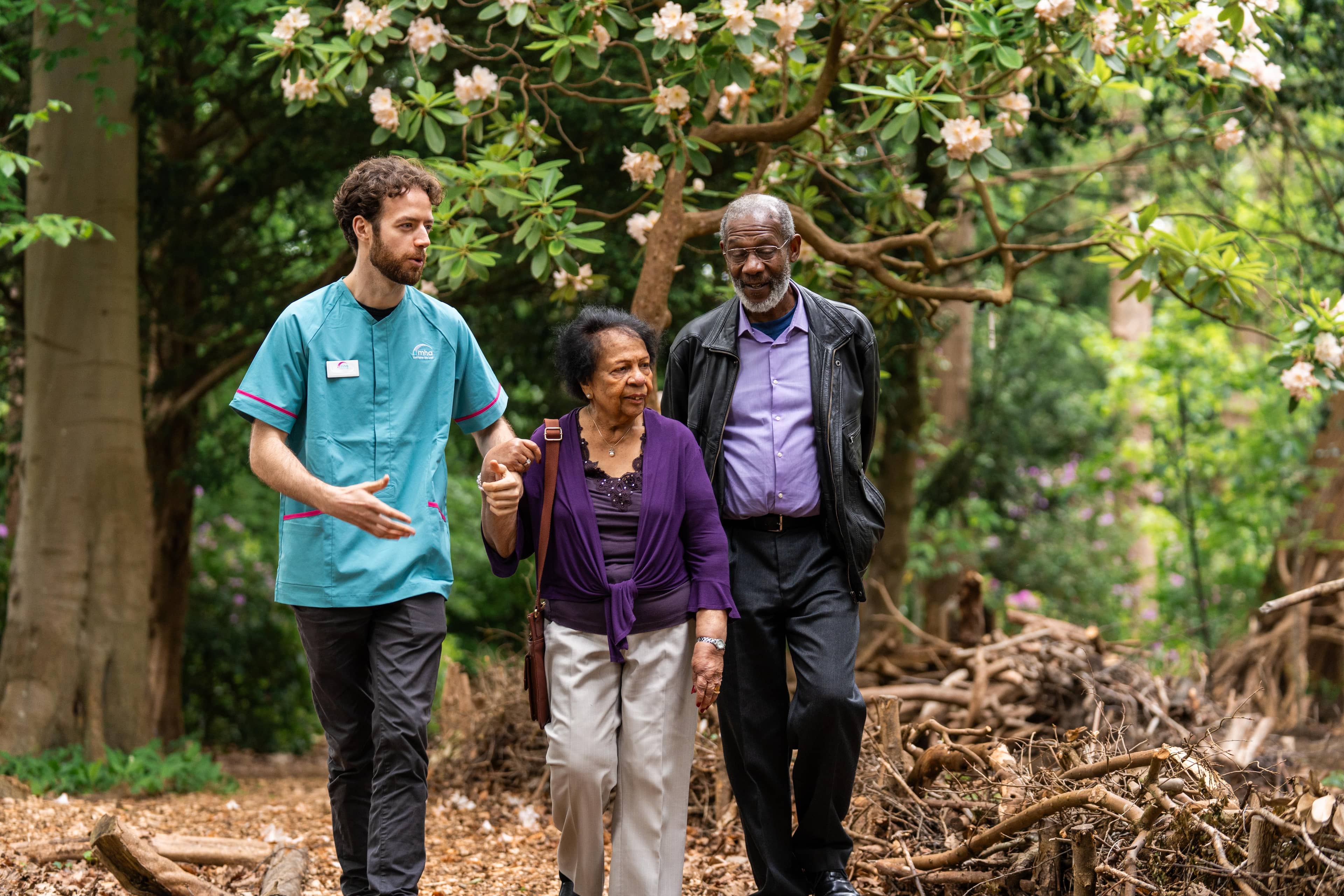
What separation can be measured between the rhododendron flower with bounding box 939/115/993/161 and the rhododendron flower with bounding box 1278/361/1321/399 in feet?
5.27

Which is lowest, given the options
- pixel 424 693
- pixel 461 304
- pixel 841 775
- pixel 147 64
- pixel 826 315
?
pixel 841 775

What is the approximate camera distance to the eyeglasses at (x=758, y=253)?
3.87m

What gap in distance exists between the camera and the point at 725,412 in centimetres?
395

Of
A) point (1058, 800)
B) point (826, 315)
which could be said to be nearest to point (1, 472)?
point (826, 315)

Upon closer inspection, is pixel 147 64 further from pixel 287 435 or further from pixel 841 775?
pixel 841 775

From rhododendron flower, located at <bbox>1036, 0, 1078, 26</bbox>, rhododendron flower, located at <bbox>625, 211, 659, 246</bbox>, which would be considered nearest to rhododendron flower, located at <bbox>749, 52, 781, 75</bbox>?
rhododendron flower, located at <bbox>625, 211, 659, 246</bbox>

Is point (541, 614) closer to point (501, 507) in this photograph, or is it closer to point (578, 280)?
point (501, 507)

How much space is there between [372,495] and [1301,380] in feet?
12.6

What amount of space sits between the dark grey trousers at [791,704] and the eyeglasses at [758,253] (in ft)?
2.80

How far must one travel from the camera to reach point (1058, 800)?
11.5 feet

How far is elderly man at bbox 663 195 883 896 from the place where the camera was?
384 cm

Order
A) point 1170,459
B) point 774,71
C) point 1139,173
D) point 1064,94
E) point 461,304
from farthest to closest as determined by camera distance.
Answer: point 1139,173
point 1170,459
point 461,304
point 1064,94
point 774,71

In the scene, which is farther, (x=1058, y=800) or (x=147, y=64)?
(x=147, y=64)

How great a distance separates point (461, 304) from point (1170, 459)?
713cm
